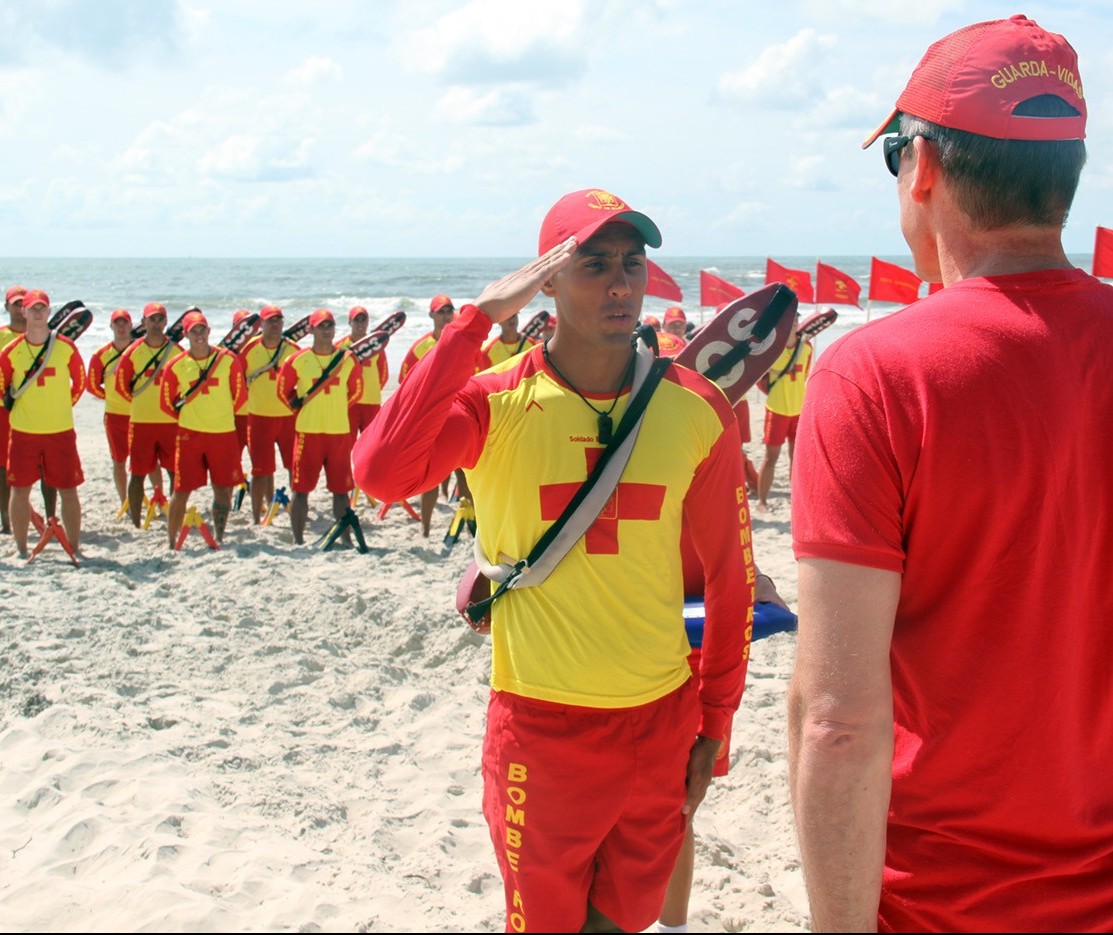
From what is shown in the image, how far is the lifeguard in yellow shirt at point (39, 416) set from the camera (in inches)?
356

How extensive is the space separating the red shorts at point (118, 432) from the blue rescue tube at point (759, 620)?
9612 millimetres

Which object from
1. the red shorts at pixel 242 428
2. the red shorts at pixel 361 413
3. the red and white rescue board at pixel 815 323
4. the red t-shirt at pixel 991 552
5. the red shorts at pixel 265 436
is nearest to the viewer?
the red t-shirt at pixel 991 552

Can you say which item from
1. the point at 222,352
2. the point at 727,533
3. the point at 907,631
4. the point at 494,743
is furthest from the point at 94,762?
the point at 222,352

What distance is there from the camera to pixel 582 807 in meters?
2.62

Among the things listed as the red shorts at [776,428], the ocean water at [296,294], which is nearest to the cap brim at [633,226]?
the red shorts at [776,428]

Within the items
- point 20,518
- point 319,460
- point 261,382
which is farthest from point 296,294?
point 20,518

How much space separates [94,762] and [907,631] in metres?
4.10

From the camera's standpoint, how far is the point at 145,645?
640 cm

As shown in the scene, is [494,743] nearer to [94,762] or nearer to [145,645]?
[94,762]

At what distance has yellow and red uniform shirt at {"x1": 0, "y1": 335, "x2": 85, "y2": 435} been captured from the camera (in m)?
9.06

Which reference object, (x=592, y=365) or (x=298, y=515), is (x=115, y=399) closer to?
(x=298, y=515)

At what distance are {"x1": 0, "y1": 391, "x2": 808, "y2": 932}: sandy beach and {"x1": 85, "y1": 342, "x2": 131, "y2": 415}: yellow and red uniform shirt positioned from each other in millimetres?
3161

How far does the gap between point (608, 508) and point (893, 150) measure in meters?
1.25

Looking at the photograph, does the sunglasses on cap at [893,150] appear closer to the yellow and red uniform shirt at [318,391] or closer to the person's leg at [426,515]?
the person's leg at [426,515]
